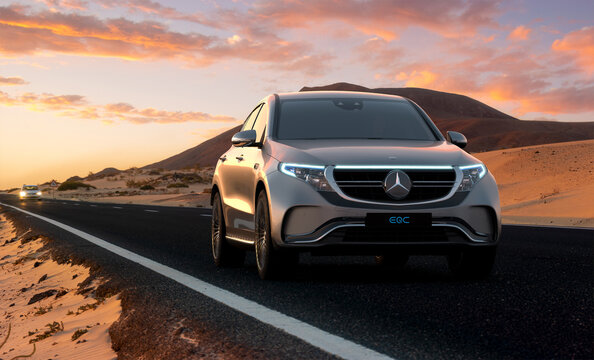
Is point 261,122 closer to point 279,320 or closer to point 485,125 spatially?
point 279,320

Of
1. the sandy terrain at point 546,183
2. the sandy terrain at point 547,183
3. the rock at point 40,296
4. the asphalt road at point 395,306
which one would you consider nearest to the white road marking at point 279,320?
the asphalt road at point 395,306

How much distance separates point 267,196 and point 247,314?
5.31 ft

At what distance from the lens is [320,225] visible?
6.91 m

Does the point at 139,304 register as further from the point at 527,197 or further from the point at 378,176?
the point at 527,197

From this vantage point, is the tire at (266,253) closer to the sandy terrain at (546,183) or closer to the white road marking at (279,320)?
the white road marking at (279,320)

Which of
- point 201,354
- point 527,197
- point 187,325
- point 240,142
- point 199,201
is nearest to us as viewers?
point 201,354

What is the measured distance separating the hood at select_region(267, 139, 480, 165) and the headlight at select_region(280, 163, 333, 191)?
2.1 inches

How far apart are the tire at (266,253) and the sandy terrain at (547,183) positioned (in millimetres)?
14816

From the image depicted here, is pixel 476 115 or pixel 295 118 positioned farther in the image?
pixel 476 115

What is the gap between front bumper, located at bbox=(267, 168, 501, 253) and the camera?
22.6ft

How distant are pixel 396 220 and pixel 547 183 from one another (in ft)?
101

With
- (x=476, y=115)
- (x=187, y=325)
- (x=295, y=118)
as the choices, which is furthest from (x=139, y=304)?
(x=476, y=115)

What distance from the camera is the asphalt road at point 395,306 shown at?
4809mm

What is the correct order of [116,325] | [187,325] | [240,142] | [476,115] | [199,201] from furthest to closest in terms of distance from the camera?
[476,115], [199,201], [240,142], [116,325], [187,325]
